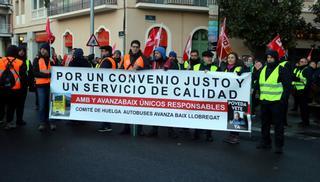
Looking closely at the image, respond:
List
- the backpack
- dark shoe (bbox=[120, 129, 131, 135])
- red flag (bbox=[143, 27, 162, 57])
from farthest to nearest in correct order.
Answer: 1. red flag (bbox=[143, 27, 162, 57])
2. the backpack
3. dark shoe (bbox=[120, 129, 131, 135])

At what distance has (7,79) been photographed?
1015 cm

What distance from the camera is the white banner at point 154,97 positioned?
9.32 meters

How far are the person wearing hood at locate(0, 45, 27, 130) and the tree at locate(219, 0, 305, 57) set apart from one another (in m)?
14.9

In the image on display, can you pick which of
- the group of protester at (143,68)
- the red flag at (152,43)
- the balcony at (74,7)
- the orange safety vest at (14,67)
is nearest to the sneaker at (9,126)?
the group of protester at (143,68)

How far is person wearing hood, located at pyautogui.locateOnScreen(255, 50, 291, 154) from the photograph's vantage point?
855cm

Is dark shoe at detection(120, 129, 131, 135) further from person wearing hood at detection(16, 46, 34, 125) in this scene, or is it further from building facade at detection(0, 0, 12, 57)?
building facade at detection(0, 0, 12, 57)

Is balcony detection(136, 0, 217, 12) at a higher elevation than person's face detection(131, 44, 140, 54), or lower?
higher

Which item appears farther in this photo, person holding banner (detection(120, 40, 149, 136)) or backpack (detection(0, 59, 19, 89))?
backpack (detection(0, 59, 19, 89))

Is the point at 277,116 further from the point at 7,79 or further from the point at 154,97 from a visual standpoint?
the point at 7,79

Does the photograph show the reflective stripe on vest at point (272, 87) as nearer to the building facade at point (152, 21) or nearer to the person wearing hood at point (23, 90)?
the person wearing hood at point (23, 90)

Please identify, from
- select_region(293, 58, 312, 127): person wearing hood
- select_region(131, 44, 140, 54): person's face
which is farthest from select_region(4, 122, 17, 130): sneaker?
select_region(293, 58, 312, 127): person wearing hood

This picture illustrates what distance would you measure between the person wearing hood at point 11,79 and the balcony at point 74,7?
17.6m

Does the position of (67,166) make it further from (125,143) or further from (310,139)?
(310,139)

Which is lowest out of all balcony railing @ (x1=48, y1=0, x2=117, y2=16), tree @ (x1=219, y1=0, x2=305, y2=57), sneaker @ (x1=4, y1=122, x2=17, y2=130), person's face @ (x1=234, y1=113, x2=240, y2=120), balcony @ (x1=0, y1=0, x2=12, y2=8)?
sneaker @ (x1=4, y1=122, x2=17, y2=130)
